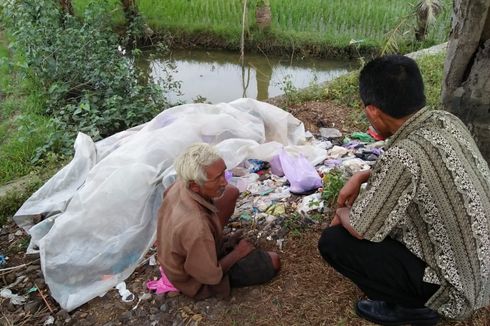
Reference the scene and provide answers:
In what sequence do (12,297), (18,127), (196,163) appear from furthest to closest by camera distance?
(18,127) → (12,297) → (196,163)

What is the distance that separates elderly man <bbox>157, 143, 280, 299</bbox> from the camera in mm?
2162

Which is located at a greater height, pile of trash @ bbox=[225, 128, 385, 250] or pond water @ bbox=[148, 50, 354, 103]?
pile of trash @ bbox=[225, 128, 385, 250]

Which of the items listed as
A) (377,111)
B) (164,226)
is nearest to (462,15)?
(377,111)

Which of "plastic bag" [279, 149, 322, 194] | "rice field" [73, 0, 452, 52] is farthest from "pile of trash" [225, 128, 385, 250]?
"rice field" [73, 0, 452, 52]

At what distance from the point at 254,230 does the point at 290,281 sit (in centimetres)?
53

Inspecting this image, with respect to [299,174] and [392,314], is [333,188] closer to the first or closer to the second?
[299,174]

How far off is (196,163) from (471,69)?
1570mm

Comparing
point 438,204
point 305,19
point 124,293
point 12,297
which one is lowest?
point 12,297

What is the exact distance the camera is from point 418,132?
169 cm

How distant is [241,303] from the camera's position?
240cm

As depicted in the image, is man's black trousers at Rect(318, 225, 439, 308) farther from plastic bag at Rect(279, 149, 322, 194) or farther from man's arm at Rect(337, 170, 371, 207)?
plastic bag at Rect(279, 149, 322, 194)

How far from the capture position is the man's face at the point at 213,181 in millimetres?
2189

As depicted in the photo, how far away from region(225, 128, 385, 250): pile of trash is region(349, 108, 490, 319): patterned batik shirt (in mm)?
1090

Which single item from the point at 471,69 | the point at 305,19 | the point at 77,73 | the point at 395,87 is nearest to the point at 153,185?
the point at 395,87
